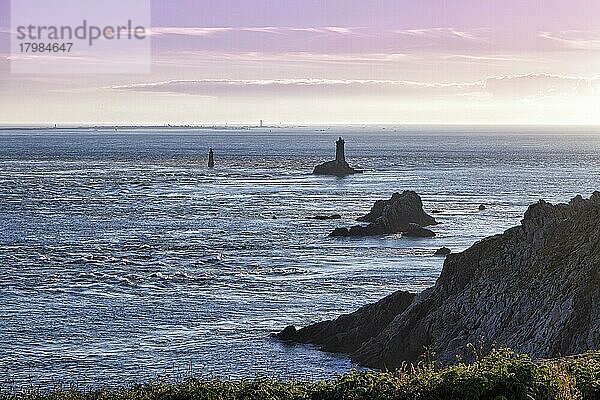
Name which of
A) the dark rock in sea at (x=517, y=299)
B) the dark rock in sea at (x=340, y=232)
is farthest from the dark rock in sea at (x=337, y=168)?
the dark rock in sea at (x=517, y=299)

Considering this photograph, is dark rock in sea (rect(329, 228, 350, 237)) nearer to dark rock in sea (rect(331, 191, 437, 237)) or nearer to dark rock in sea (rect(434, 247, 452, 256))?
dark rock in sea (rect(331, 191, 437, 237))

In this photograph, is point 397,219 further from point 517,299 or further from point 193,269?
point 517,299

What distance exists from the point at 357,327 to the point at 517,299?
7719mm

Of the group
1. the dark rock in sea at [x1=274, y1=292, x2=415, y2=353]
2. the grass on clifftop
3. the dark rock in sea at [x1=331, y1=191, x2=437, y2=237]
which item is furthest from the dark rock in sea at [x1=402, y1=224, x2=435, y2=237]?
the grass on clifftop

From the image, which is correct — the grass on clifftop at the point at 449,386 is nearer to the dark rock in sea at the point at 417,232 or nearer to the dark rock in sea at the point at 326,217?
the dark rock in sea at the point at 417,232

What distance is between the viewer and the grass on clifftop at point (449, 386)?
1572cm

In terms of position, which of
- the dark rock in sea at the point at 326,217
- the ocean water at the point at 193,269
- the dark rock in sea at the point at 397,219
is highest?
the dark rock in sea at the point at 397,219

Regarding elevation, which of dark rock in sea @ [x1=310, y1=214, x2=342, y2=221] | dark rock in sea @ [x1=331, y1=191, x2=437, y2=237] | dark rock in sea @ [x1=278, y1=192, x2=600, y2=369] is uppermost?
dark rock in sea @ [x1=278, y1=192, x2=600, y2=369]

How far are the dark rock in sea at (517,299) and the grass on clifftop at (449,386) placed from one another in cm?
961

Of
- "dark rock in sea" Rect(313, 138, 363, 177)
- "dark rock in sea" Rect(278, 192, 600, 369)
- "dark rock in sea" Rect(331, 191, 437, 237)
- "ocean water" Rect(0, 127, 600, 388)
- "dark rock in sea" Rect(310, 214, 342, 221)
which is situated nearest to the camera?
"dark rock in sea" Rect(278, 192, 600, 369)

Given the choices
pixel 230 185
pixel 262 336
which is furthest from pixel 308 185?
pixel 262 336

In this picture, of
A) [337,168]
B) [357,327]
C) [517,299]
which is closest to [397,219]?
[357,327]

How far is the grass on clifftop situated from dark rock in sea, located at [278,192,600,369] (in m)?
9.61

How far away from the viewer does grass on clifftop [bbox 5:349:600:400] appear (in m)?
15.7
